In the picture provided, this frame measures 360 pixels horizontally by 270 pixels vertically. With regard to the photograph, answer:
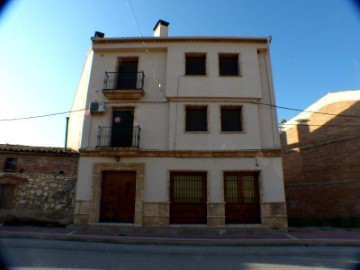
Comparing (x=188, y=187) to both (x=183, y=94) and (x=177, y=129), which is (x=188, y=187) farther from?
(x=183, y=94)

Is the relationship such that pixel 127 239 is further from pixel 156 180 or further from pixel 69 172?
pixel 69 172

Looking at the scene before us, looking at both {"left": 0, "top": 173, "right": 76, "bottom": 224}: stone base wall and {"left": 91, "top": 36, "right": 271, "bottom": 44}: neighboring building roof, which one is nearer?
{"left": 0, "top": 173, "right": 76, "bottom": 224}: stone base wall

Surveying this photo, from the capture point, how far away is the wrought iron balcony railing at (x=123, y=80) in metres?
12.2

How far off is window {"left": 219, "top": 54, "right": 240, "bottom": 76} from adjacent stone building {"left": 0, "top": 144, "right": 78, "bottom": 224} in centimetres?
819

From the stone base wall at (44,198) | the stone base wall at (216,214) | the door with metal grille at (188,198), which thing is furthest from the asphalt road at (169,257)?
the stone base wall at (44,198)

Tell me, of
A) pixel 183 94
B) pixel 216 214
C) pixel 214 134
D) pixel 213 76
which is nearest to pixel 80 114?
pixel 183 94

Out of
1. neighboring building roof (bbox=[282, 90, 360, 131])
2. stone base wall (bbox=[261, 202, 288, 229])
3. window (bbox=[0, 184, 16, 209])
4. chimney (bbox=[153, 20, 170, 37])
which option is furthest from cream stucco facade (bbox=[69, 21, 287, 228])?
neighboring building roof (bbox=[282, 90, 360, 131])

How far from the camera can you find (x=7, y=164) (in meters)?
10.7

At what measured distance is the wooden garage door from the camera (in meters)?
10.7

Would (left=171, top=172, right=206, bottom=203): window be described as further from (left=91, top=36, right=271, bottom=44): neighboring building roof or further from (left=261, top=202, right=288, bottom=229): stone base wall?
(left=91, top=36, right=271, bottom=44): neighboring building roof

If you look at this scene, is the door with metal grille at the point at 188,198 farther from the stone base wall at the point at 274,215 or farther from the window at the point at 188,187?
the stone base wall at the point at 274,215

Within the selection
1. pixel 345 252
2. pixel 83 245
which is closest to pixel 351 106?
pixel 345 252

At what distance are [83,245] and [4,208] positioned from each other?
5.41 meters

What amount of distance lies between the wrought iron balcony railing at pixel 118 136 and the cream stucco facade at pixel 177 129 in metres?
0.19
